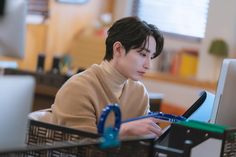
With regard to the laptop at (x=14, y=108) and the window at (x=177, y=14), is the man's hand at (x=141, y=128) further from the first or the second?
the window at (x=177, y=14)

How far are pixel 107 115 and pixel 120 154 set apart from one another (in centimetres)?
9

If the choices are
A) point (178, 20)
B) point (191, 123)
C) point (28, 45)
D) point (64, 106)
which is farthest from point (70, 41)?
point (191, 123)

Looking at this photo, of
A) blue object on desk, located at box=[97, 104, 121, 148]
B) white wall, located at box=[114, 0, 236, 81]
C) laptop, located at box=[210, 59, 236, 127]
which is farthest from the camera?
white wall, located at box=[114, 0, 236, 81]

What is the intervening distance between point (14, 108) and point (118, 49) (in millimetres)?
828

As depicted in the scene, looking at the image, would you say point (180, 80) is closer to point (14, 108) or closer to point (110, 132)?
point (110, 132)

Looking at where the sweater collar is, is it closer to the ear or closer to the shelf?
the ear

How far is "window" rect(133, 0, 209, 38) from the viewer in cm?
532

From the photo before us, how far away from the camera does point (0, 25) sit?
3.16ft

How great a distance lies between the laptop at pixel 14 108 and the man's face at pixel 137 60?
2.45 feet

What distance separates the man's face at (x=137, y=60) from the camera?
180 centimetres

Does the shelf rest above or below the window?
below

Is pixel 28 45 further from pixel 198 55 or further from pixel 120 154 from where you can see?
pixel 120 154

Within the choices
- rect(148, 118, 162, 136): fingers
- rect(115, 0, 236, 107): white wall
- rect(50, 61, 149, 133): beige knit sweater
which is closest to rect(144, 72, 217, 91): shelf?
rect(115, 0, 236, 107): white wall

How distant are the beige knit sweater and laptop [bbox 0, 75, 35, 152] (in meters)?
0.51
